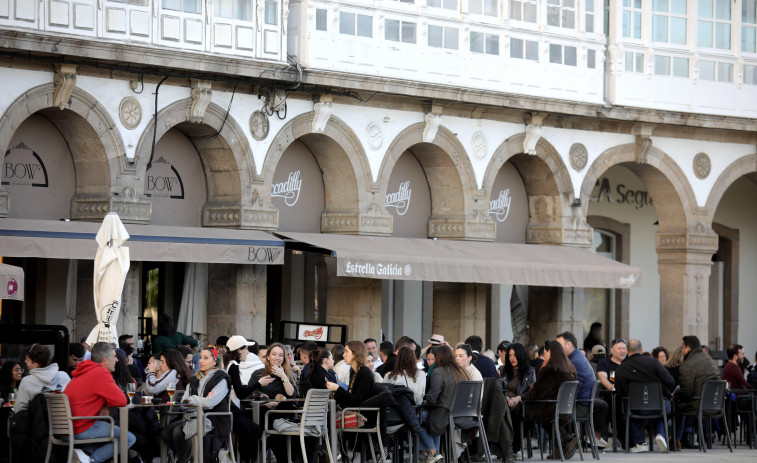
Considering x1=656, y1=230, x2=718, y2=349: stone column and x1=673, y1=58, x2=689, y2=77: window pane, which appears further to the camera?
x1=656, y1=230, x2=718, y2=349: stone column

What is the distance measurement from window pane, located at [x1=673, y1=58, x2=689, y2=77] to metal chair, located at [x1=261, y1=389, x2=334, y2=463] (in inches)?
614

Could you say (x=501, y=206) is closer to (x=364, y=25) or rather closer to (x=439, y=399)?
(x=364, y=25)

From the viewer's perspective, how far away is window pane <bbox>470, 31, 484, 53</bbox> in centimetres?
2702

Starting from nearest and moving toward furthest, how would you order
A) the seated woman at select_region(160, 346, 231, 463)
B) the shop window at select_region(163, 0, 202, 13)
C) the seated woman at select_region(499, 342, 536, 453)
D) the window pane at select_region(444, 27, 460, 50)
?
1. the seated woman at select_region(160, 346, 231, 463)
2. the seated woman at select_region(499, 342, 536, 453)
3. the shop window at select_region(163, 0, 202, 13)
4. the window pane at select_region(444, 27, 460, 50)

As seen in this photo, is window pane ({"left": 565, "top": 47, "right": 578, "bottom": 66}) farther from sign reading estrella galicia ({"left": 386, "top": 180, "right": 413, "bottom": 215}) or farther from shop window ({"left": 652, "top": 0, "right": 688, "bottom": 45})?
sign reading estrella galicia ({"left": 386, "top": 180, "right": 413, "bottom": 215})

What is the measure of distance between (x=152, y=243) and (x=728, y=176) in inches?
523

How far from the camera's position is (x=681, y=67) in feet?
98.1

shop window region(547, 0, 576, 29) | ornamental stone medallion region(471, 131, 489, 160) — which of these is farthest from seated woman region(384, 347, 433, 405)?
shop window region(547, 0, 576, 29)

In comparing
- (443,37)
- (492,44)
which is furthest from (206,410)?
(492,44)

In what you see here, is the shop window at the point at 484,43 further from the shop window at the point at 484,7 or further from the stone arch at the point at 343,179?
the stone arch at the point at 343,179

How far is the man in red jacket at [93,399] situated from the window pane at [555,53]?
1532 cm

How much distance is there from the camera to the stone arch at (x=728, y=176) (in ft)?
101

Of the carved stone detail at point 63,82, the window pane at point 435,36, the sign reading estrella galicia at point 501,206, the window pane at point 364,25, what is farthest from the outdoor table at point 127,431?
the sign reading estrella galicia at point 501,206

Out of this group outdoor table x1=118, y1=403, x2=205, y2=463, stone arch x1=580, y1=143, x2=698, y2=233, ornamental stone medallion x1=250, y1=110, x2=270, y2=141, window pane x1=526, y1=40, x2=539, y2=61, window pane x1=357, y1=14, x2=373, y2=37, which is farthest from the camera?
stone arch x1=580, y1=143, x2=698, y2=233
